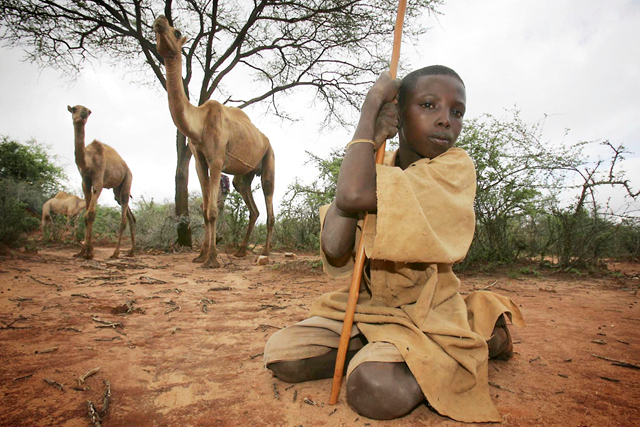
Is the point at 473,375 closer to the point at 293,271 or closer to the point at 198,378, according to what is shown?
the point at 198,378

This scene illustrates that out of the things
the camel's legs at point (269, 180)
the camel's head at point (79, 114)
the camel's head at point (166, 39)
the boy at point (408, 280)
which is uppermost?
the camel's head at point (166, 39)

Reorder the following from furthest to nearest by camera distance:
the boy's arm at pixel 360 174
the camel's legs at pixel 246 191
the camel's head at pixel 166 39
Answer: the camel's legs at pixel 246 191, the camel's head at pixel 166 39, the boy's arm at pixel 360 174

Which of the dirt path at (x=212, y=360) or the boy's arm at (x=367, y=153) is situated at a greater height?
the boy's arm at (x=367, y=153)

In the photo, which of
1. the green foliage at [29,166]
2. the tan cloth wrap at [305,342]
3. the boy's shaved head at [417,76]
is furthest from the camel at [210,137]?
the green foliage at [29,166]

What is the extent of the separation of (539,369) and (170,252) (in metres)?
7.46


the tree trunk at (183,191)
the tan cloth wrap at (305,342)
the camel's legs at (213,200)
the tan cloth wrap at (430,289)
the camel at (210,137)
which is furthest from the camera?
the tree trunk at (183,191)

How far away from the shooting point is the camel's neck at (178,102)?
4314 millimetres

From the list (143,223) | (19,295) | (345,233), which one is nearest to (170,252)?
(143,223)

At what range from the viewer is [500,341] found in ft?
5.40

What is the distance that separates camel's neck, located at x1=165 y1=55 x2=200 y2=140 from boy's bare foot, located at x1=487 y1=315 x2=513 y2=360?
465 centimetres

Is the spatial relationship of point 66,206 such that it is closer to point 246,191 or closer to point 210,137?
point 246,191

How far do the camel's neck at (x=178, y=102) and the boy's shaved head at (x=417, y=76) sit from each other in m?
3.82

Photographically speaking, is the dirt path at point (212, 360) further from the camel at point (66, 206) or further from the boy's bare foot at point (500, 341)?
the camel at point (66, 206)

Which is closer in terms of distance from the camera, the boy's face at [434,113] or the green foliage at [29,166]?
the boy's face at [434,113]
